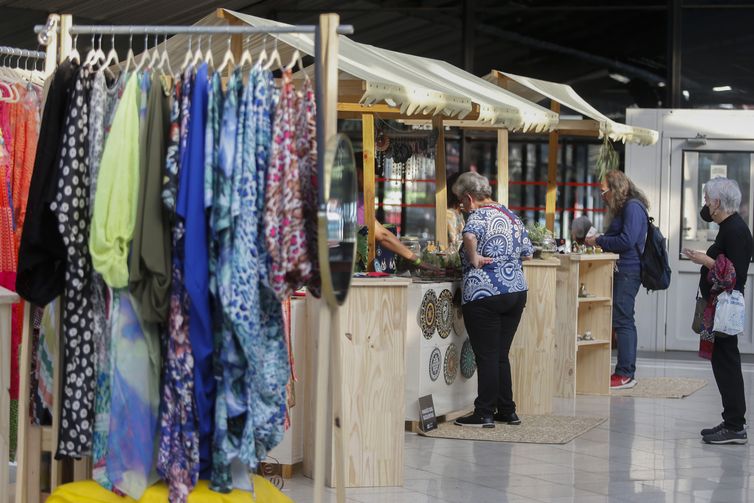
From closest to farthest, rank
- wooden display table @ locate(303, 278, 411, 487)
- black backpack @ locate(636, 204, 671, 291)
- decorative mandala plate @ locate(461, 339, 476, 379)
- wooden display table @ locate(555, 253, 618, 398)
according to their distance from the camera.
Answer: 1. wooden display table @ locate(303, 278, 411, 487)
2. decorative mandala plate @ locate(461, 339, 476, 379)
3. wooden display table @ locate(555, 253, 618, 398)
4. black backpack @ locate(636, 204, 671, 291)

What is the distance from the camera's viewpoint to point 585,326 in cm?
950

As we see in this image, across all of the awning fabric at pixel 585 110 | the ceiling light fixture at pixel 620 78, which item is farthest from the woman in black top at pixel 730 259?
the ceiling light fixture at pixel 620 78

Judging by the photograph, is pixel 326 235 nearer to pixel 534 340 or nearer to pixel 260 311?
pixel 260 311

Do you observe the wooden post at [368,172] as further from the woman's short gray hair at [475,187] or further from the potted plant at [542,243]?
the potted plant at [542,243]

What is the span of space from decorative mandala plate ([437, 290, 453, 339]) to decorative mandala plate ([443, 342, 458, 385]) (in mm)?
129

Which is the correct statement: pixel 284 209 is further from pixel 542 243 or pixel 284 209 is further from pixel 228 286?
pixel 542 243

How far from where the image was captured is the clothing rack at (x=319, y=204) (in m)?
4.02

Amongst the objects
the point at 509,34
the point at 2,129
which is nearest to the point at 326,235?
the point at 2,129

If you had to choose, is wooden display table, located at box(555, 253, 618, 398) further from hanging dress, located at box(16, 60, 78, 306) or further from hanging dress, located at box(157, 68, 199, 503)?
hanging dress, located at box(16, 60, 78, 306)

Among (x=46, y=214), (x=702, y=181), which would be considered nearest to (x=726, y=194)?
(x=46, y=214)

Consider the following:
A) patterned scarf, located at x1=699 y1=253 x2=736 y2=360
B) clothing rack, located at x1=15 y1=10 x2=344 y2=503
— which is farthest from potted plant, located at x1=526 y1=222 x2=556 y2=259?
clothing rack, located at x1=15 y1=10 x2=344 y2=503

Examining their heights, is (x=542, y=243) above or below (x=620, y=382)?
above

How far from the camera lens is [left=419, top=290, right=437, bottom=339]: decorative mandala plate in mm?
7293

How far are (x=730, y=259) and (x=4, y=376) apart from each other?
431 cm
